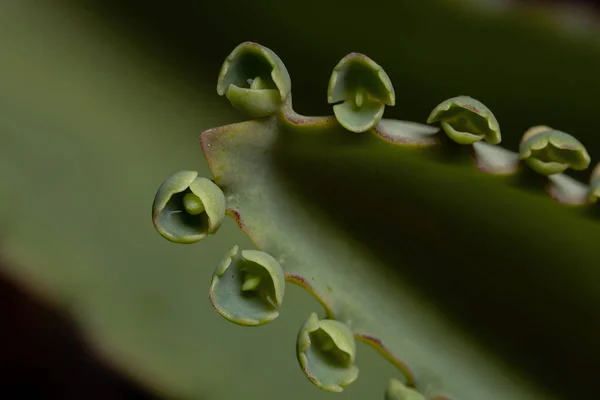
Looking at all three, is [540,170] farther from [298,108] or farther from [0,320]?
[0,320]

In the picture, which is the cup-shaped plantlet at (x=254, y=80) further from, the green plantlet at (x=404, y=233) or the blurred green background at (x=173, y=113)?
the blurred green background at (x=173, y=113)

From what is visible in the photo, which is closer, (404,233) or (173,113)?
(404,233)

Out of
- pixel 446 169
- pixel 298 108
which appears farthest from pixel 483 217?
pixel 298 108

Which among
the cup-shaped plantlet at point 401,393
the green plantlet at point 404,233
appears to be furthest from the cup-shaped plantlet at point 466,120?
the cup-shaped plantlet at point 401,393

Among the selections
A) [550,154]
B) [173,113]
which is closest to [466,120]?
[550,154]

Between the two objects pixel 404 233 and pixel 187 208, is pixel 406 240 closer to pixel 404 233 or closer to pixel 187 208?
pixel 404 233
